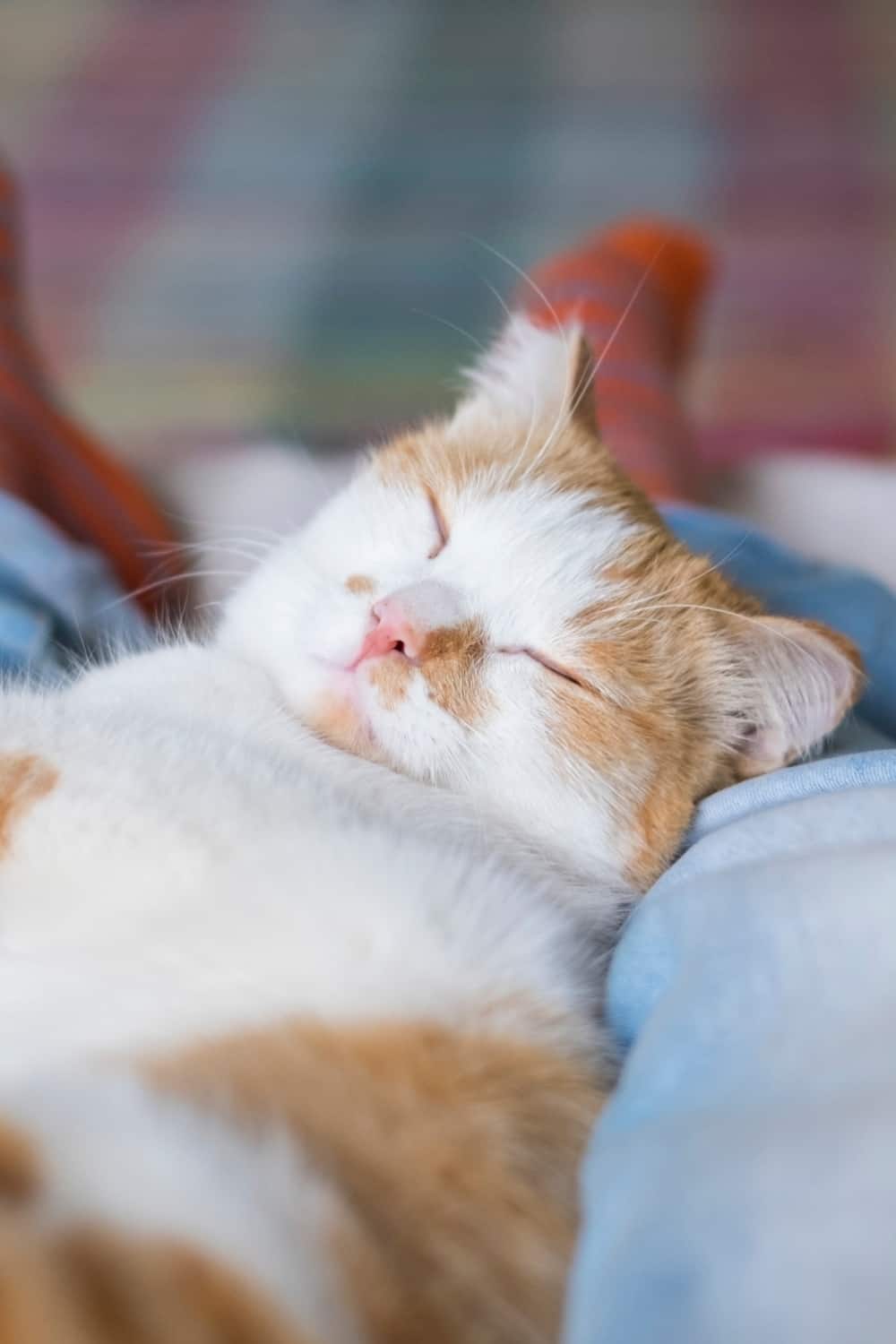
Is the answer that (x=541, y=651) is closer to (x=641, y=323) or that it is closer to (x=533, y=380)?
(x=533, y=380)

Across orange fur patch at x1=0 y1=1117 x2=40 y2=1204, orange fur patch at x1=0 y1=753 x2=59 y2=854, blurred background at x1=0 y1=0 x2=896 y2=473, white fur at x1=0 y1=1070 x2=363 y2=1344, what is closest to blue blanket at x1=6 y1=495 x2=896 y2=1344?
white fur at x1=0 y1=1070 x2=363 y2=1344

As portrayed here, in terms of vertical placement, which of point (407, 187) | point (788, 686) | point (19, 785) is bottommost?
point (407, 187)

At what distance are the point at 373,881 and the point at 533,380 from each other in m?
0.57

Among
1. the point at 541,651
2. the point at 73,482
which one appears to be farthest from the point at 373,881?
the point at 73,482

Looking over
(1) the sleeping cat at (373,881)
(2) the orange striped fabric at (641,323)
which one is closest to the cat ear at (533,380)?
(1) the sleeping cat at (373,881)

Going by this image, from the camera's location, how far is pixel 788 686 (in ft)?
2.87

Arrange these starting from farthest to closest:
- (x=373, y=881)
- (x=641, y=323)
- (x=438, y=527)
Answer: (x=641, y=323) < (x=438, y=527) < (x=373, y=881)

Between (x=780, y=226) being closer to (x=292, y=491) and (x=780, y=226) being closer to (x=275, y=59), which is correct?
(x=275, y=59)

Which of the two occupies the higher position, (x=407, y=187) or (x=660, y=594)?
(x=660, y=594)

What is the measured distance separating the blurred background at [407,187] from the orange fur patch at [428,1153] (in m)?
1.54

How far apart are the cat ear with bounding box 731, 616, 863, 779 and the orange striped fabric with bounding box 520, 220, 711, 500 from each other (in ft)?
1.81

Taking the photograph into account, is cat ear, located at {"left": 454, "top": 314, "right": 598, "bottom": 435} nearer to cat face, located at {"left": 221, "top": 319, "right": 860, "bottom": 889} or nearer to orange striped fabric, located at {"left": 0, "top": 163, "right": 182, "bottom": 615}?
cat face, located at {"left": 221, "top": 319, "right": 860, "bottom": 889}

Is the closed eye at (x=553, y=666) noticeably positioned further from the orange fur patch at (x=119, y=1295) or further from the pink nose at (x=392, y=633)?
the orange fur patch at (x=119, y=1295)

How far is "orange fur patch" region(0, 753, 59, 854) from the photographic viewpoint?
70 cm
